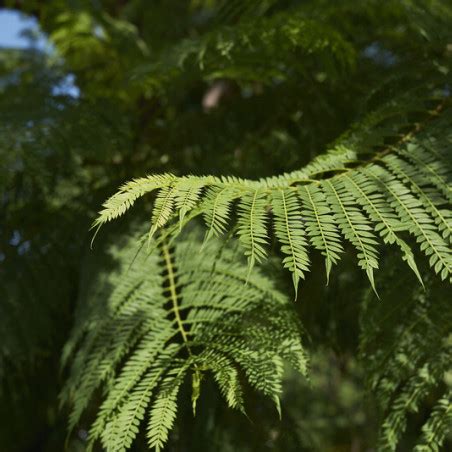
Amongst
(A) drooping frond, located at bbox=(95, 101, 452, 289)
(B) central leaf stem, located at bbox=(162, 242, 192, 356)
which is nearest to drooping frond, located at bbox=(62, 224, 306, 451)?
(B) central leaf stem, located at bbox=(162, 242, 192, 356)

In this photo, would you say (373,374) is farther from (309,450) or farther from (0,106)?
(0,106)

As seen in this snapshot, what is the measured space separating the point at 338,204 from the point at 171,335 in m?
0.28

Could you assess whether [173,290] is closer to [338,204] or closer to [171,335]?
[171,335]

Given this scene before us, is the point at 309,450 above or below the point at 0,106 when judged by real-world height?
below

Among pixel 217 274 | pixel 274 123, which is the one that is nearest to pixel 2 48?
pixel 274 123

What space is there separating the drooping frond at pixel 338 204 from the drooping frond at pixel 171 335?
0.14m

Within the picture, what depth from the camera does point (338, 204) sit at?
2.12ft

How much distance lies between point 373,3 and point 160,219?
0.70m

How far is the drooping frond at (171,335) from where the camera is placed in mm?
696

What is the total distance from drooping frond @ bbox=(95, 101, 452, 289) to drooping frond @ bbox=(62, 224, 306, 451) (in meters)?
0.14

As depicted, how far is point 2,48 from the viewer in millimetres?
2145

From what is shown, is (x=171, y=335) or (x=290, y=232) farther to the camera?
(x=171, y=335)

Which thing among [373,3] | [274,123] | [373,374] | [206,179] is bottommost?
[373,374]

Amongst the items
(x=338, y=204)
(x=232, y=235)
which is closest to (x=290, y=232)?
(x=338, y=204)
